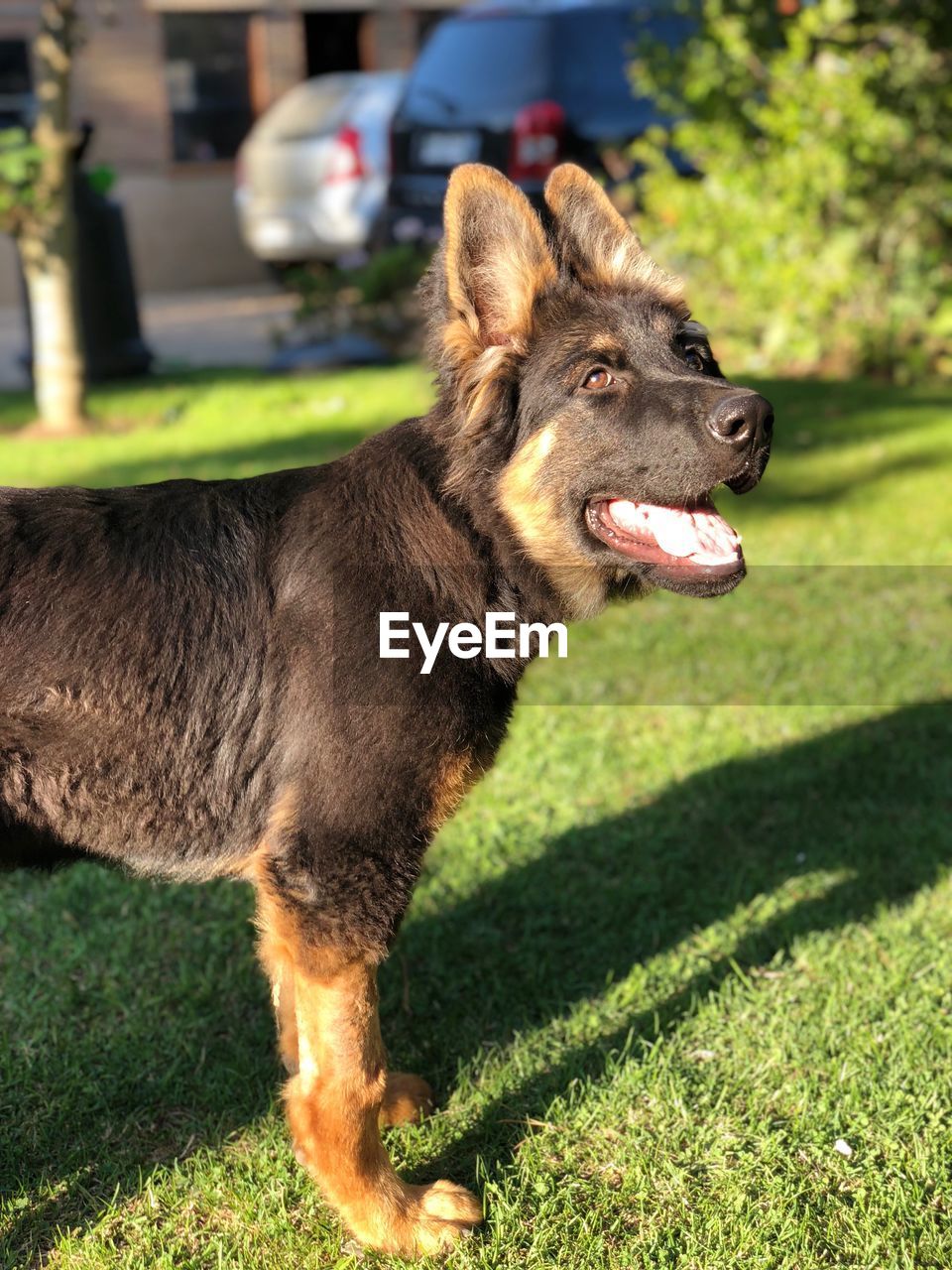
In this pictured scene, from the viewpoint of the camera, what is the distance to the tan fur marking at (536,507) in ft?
10.7

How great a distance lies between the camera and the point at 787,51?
1141cm

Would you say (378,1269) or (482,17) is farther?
(482,17)

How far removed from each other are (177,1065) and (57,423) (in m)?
8.76

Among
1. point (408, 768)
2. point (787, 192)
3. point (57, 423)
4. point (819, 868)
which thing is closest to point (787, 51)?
point (787, 192)

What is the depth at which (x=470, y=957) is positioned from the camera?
450cm

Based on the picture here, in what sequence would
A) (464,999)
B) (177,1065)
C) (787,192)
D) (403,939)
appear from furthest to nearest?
(787,192)
(403,939)
(464,999)
(177,1065)

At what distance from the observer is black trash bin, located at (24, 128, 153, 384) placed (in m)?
13.2

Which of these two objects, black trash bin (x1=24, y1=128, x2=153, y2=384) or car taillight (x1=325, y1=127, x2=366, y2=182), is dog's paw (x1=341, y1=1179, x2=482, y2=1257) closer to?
black trash bin (x1=24, y1=128, x2=153, y2=384)

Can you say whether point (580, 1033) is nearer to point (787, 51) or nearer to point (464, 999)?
point (464, 999)

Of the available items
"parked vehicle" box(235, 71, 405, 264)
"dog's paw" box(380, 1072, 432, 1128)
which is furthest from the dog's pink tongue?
"parked vehicle" box(235, 71, 405, 264)

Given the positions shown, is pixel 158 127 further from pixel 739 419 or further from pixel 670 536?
pixel 739 419

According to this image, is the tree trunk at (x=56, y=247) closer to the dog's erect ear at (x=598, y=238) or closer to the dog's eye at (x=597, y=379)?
the dog's erect ear at (x=598, y=238)

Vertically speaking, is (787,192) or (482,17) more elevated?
(482,17)

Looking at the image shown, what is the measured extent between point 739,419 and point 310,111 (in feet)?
63.0
